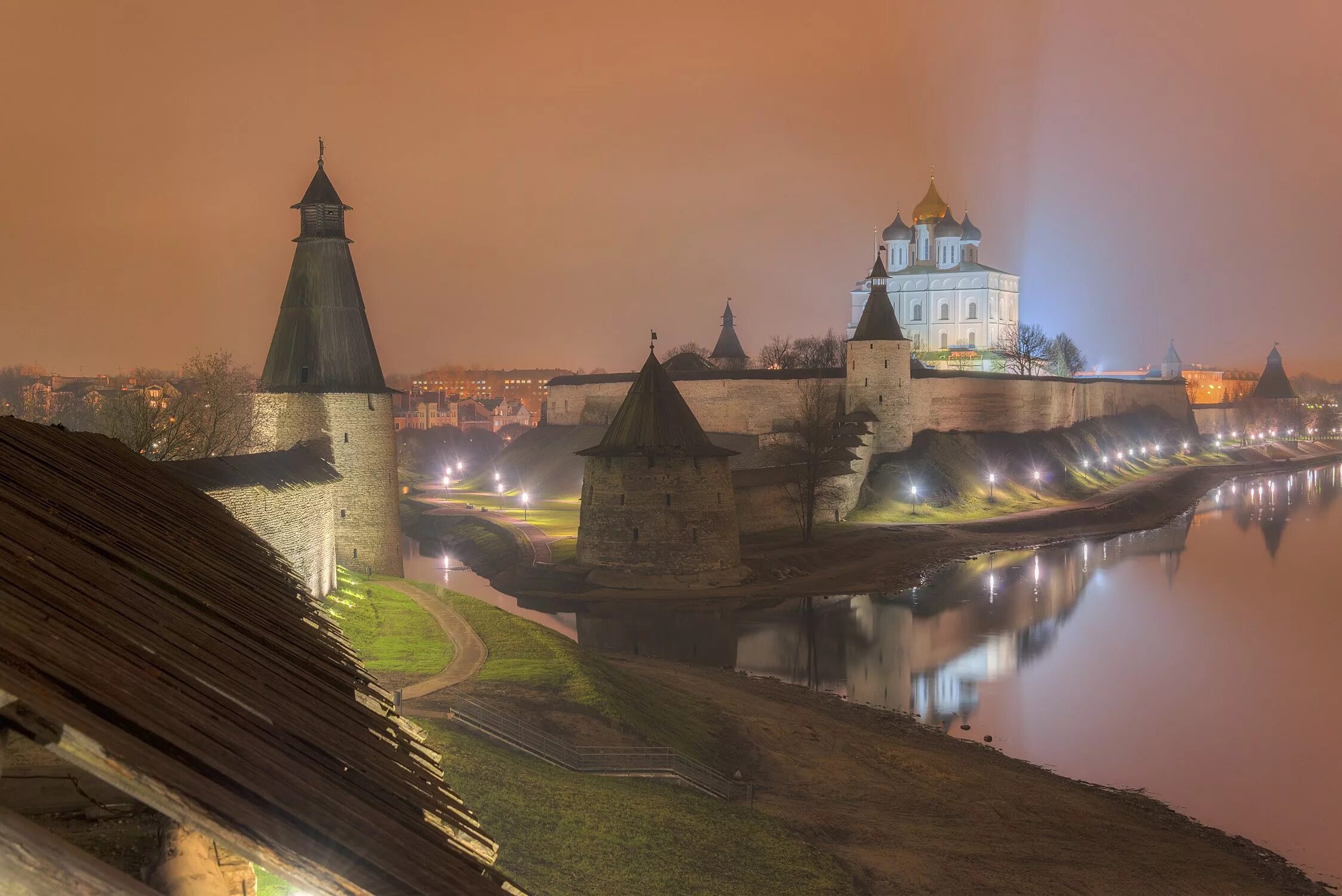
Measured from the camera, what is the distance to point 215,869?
359 cm

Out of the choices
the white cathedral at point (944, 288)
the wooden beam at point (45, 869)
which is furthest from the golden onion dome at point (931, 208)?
the wooden beam at point (45, 869)

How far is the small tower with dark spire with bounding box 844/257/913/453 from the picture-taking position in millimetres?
44594

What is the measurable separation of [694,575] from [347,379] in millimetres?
10907

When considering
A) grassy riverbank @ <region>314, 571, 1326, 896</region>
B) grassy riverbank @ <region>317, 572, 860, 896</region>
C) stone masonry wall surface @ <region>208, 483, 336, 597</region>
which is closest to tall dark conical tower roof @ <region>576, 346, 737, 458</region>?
stone masonry wall surface @ <region>208, 483, 336, 597</region>

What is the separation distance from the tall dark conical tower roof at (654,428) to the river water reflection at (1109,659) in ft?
14.5

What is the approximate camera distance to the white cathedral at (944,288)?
74.9 meters

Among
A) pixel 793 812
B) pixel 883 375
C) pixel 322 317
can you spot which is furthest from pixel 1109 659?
pixel 883 375

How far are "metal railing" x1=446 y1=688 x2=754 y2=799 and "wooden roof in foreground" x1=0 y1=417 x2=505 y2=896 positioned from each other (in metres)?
8.04

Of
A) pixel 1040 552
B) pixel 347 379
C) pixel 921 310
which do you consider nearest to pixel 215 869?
pixel 347 379

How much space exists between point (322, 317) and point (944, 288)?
58.0 m

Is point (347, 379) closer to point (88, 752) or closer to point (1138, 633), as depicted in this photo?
point (1138, 633)

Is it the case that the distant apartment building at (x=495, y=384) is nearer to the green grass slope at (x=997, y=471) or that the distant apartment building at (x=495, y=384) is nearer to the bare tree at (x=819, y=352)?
the bare tree at (x=819, y=352)

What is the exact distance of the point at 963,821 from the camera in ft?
47.3

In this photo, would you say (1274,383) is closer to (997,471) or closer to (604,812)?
(997,471)
